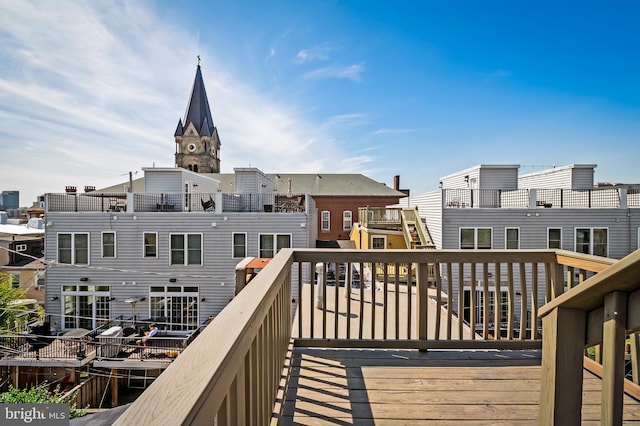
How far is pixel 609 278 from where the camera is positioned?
30.8 inches

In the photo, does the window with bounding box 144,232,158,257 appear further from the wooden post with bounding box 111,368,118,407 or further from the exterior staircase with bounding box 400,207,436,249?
the exterior staircase with bounding box 400,207,436,249

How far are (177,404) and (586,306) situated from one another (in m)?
1.15

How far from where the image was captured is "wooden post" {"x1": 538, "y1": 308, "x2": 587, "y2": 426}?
0.97 m

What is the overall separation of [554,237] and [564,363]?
49.5 ft

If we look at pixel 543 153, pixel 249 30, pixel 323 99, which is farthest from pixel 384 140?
pixel 249 30

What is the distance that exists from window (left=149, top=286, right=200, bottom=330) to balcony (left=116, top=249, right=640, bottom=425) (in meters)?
11.7

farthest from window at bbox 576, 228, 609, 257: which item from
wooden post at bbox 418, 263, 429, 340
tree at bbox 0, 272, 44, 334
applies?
tree at bbox 0, 272, 44, 334

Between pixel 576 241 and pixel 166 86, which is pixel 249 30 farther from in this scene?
pixel 576 241

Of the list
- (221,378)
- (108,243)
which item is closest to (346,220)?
(108,243)

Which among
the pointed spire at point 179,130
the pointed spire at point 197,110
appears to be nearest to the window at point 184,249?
the pointed spire at point 197,110

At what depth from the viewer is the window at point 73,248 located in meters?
12.8

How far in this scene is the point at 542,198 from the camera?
13.7m

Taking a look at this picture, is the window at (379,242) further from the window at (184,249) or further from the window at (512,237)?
the window at (184,249)

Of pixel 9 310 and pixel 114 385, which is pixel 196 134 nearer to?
pixel 9 310
